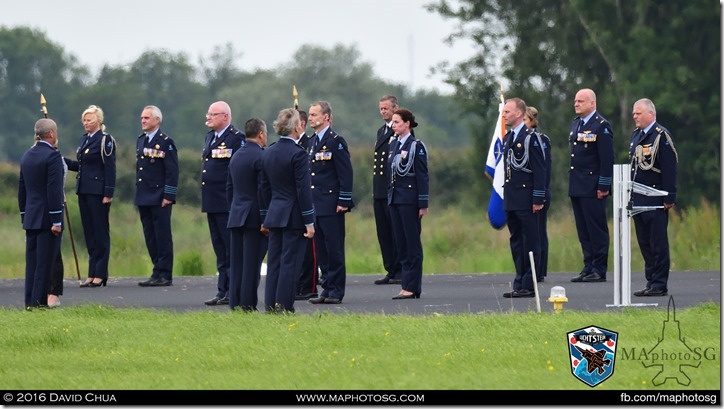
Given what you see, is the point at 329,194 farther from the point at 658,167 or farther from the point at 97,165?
the point at 97,165

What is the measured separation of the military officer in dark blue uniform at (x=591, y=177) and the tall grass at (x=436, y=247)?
3.42m

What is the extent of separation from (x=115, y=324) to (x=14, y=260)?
13409mm

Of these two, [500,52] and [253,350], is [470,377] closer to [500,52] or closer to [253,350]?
[253,350]

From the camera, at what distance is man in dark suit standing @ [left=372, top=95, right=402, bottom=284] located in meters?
18.0

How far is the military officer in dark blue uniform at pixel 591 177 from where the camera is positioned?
18062 mm

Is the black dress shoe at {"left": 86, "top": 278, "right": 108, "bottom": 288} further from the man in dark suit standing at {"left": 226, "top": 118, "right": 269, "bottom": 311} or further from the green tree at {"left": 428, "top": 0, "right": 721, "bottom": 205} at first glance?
the green tree at {"left": 428, "top": 0, "right": 721, "bottom": 205}

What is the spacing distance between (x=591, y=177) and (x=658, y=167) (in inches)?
71.0

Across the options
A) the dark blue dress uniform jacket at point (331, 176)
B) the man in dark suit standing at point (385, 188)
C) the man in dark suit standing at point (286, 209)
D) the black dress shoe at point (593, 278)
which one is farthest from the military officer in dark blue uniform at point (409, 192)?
the black dress shoe at point (593, 278)

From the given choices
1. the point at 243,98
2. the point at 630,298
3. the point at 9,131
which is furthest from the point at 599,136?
the point at 243,98

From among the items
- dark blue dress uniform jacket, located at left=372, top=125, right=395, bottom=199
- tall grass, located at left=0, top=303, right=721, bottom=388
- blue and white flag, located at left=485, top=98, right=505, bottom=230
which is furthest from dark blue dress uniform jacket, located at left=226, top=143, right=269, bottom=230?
blue and white flag, located at left=485, top=98, right=505, bottom=230

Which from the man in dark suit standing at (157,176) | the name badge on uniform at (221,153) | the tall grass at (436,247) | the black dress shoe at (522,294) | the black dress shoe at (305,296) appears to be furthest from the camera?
the tall grass at (436,247)

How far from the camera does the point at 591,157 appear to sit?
18.2 m

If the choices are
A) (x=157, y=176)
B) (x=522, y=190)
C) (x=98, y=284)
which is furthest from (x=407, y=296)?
(x=98, y=284)

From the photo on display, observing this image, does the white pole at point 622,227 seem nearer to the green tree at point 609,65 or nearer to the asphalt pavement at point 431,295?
the asphalt pavement at point 431,295
